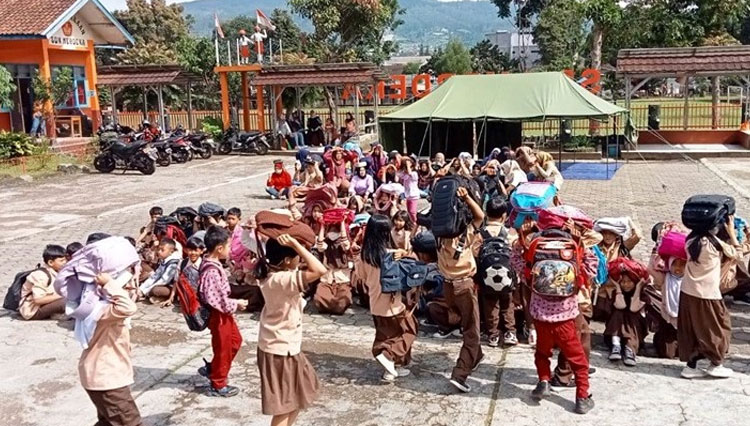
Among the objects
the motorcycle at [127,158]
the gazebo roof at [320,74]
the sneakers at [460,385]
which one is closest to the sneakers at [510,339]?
the sneakers at [460,385]

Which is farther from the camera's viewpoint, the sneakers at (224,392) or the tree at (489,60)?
the tree at (489,60)

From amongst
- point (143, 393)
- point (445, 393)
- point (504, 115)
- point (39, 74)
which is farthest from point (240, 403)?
point (39, 74)

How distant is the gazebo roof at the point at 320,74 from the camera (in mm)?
22328

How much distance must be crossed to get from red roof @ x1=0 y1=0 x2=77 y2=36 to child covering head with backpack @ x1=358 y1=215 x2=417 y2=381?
19514 mm

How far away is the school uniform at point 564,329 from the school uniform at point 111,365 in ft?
7.90

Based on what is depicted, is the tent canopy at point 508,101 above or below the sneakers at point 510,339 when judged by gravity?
above

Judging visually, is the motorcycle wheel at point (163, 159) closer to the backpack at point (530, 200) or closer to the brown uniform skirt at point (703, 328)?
the backpack at point (530, 200)

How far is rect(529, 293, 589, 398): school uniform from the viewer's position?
180 inches

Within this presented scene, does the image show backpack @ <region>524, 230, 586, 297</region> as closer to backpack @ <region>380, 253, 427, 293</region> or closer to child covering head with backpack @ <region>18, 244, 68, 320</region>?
backpack @ <region>380, 253, 427, 293</region>

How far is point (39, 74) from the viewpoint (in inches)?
861

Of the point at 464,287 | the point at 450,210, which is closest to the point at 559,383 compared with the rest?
the point at 464,287

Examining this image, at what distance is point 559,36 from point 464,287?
148 feet

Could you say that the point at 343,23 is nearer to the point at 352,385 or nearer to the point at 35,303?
the point at 35,303

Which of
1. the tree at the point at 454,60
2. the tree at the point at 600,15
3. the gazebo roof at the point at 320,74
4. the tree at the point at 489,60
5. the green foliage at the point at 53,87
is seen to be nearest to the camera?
the green foliage at the point at 53,87
